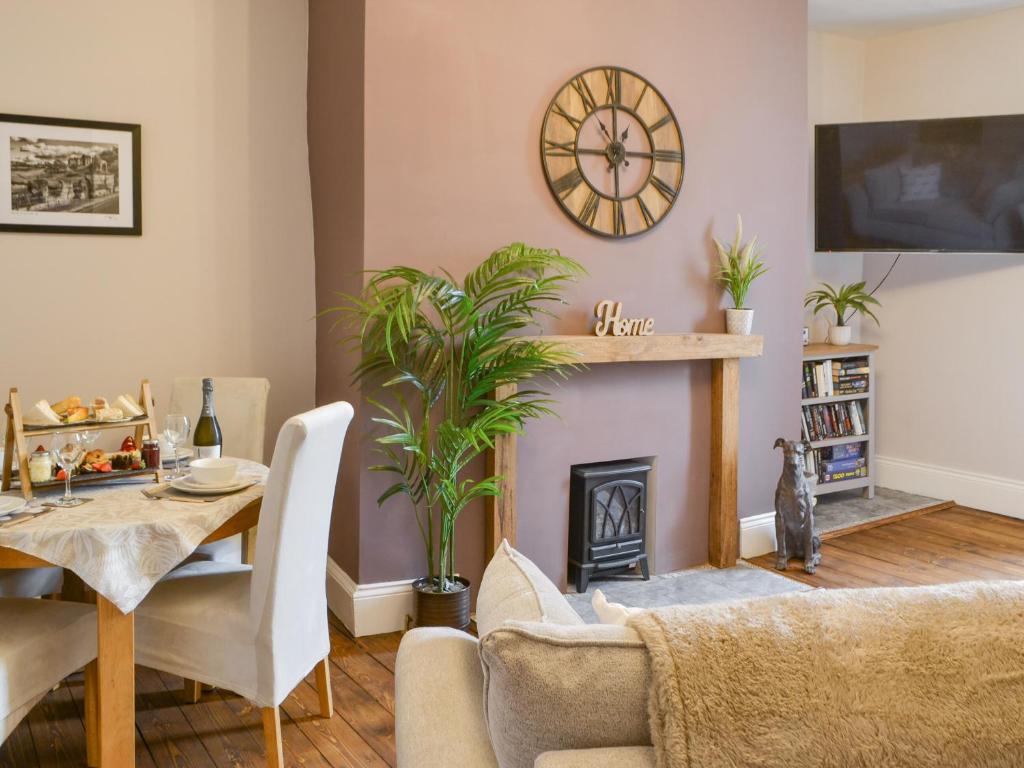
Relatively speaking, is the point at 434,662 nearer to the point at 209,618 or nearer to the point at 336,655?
the point at 209,618

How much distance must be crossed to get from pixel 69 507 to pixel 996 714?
6.85 feet

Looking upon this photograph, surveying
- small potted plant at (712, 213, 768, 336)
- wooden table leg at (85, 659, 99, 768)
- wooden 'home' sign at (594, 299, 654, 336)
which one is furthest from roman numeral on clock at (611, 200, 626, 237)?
wooden table leg at (85, 659, 99, 768)

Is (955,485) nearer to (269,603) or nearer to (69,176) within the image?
(269,603)

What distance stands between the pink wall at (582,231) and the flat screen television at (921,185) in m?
1.02

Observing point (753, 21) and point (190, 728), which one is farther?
point (753, 21)

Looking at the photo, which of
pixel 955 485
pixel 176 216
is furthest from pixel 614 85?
pixel 955 485

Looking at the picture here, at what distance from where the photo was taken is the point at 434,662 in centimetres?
135

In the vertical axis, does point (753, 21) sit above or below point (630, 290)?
above

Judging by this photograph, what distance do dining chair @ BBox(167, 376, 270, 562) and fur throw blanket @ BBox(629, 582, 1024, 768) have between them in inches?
97.5

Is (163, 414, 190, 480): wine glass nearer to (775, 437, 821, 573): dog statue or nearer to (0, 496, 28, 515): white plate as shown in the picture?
(0, 496, 28, 515): white plate

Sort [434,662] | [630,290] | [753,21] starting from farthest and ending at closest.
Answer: [753,21], [630,290], [434,662]

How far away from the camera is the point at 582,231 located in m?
3.60

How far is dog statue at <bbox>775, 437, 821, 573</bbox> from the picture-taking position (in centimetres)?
399

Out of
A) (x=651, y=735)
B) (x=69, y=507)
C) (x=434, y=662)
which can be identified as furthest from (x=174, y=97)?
(x=651, y=735)
